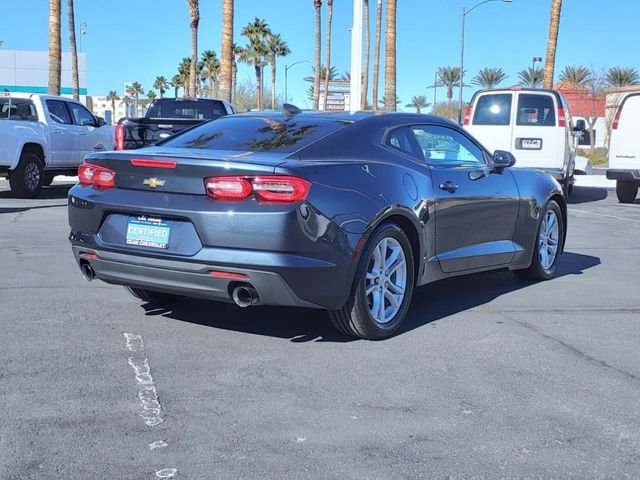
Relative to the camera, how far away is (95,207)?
5.32 metres

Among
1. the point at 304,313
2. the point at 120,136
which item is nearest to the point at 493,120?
the point at 120,136

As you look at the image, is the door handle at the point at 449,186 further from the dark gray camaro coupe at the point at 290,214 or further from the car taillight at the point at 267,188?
the car taillight at the point at 267,188

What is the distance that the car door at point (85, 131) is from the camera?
16.4 metres

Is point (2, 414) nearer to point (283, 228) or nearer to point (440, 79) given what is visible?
point (283, 228)

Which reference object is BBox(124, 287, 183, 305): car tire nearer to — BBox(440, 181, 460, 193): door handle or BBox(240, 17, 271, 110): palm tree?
BBox(440, 181, 460, 193): door handle

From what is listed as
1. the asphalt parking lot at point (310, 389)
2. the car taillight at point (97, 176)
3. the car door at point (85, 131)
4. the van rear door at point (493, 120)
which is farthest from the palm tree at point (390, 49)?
the car taillight at point (97, 176)

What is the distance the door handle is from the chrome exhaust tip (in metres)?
1.91

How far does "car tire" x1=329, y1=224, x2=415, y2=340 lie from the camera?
5.25 meters

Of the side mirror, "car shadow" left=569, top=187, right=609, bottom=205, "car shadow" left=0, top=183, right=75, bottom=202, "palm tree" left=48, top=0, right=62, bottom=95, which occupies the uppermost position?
"palm tree" left=48, top=0, right=62, bottom=95

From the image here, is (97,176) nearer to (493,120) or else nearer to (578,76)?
(493,120)

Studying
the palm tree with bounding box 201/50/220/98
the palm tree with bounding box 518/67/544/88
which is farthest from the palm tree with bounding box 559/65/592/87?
the palm tree with bounding box 201/50/220/98

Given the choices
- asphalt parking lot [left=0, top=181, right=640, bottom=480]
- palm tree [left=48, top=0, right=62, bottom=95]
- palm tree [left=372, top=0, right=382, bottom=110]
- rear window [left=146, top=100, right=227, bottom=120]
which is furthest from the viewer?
palm tree [left=372, top=0, right=382, bottom=110]

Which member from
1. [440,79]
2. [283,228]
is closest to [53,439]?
[283,228]

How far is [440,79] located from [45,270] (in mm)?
75436
